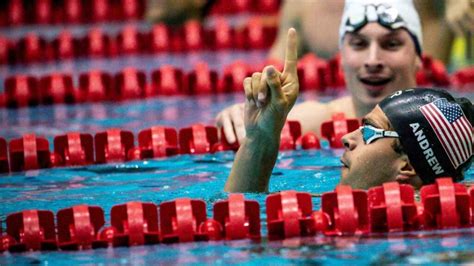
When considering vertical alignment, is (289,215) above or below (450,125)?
below

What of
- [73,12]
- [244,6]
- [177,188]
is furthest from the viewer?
[73,12]

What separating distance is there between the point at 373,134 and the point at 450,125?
26 cm

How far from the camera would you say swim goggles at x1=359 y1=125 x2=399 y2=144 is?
3861mm

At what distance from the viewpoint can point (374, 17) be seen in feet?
16.4

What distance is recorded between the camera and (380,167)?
3.90m

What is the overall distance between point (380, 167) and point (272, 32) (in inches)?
200

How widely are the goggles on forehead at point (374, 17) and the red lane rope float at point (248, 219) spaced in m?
1.43

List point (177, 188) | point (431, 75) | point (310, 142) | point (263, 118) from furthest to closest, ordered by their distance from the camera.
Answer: point (431, 75) < point (310, 142) < point (177, 188) < point (263, 118)

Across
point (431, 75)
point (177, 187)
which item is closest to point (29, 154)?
point (177, 187)

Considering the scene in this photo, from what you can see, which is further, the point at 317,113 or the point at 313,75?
the point at 313,75

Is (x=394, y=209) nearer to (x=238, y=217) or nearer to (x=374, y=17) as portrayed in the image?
(x=238, y=217)

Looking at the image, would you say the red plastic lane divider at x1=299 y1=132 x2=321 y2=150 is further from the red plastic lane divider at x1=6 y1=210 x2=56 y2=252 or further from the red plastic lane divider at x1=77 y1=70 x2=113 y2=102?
the red plastic lane divider at x1=77 y1=70 x2=113 y2=102

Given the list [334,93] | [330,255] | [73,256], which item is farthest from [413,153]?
[334,93]

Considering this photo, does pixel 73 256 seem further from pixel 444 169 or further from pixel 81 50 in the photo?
pixel 81 50
